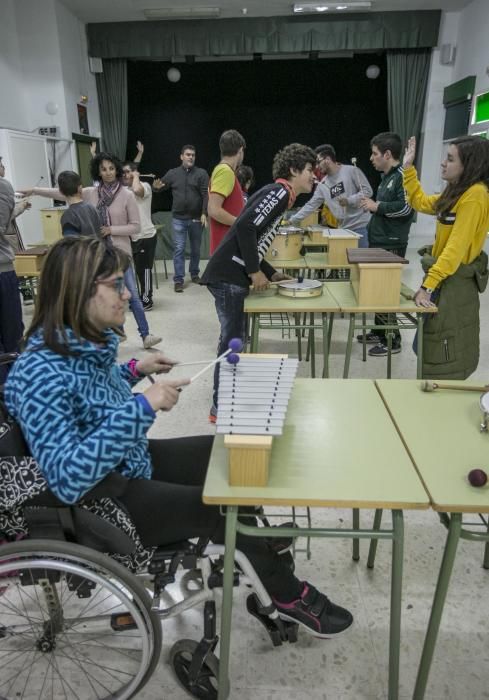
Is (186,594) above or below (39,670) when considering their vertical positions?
above

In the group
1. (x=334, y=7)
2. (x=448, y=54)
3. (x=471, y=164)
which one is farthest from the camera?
(x=448, y=54)

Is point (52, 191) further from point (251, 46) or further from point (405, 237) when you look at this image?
point (251, 46)

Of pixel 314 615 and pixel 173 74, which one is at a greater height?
pixel 173 74

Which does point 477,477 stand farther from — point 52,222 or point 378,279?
point 52,222

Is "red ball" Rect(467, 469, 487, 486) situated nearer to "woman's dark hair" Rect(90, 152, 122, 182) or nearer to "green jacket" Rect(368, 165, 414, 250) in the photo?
"green jacket" Rect(368, 165, 414, 250)

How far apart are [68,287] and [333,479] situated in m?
0.66

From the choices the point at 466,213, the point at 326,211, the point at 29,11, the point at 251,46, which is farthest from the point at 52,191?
the point at 251,46

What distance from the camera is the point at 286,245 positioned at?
340cm

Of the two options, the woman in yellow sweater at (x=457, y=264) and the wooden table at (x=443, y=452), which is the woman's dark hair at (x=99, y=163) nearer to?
the woman in yellow sweater at (x=457, y=264)

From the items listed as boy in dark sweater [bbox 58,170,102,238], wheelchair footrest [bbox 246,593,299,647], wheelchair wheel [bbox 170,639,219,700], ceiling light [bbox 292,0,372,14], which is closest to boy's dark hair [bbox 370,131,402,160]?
boy in dark sweater [bbox 58,170,102,238]

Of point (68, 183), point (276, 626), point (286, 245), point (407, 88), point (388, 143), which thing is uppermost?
point (407, 88)

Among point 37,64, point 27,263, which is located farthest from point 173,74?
point 27,263

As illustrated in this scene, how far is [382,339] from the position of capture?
3.70 metres

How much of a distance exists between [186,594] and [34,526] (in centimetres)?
47
